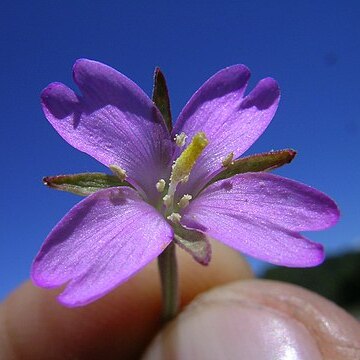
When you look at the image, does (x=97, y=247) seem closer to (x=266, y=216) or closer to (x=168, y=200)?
(x=168, y=200)

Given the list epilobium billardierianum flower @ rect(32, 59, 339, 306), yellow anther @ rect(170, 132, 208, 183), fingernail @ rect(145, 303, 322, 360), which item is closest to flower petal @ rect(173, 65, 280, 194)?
epilobium billardierianum flower @ rect(32, 59, 339, 306)

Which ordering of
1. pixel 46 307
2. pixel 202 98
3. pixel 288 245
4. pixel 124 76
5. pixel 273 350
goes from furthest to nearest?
pixel 46 307, pixel 273 350, pixel 202 98, pixel 124 76, pixel 288 245

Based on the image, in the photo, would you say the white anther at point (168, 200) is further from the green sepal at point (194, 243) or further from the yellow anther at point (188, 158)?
the green sepal at point (194, 243)

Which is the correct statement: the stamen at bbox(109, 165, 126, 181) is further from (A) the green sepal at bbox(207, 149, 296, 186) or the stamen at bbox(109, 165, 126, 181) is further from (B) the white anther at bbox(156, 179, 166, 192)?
(A) the green sepal at bbox(207, 149, 296, 186)

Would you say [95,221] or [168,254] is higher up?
[95,221]

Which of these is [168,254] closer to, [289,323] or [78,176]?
[78,176]

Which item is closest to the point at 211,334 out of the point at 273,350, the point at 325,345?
the point at 273,350

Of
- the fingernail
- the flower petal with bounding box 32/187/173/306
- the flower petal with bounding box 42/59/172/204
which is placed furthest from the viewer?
the fingernail

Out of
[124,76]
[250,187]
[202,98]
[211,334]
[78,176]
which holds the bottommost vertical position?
[211,334]
